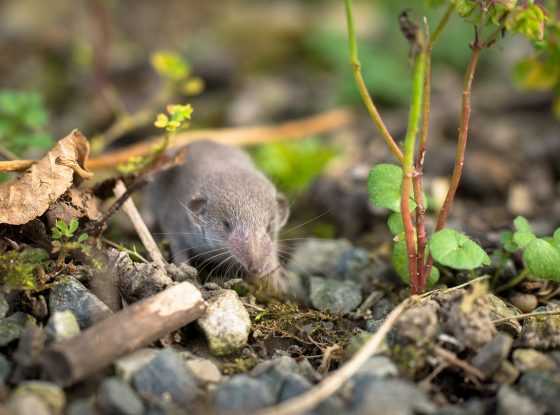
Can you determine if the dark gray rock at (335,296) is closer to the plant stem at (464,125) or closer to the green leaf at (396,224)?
the green leaf at (396,224)

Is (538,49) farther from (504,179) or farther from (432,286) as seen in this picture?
(504,179)

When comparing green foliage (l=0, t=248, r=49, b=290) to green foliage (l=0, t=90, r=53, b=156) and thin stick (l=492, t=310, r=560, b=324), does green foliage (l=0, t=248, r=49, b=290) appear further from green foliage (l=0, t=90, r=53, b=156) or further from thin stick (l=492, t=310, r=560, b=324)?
thin stick (l=492, t=310, r=560, b=324)

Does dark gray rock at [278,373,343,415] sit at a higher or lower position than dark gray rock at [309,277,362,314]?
higher

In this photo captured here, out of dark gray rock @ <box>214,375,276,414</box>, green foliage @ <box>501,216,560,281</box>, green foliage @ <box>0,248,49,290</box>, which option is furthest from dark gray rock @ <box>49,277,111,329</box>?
green foliage @ <box>501,216,560,281</box>

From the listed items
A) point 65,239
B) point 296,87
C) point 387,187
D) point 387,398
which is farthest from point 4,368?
point 296,87

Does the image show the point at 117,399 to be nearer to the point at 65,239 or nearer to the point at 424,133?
the point at 65,239

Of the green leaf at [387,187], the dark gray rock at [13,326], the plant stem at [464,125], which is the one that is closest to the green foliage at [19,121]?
the dark gray rock at [13,326]
